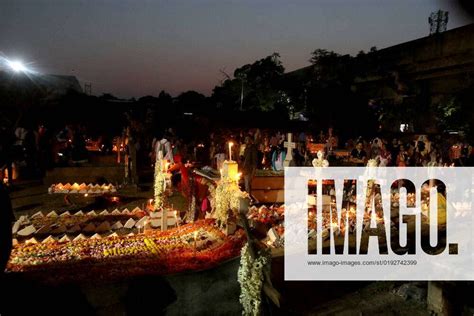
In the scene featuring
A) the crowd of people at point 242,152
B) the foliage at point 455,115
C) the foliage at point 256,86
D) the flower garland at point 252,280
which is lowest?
the flower garland at point 252,280

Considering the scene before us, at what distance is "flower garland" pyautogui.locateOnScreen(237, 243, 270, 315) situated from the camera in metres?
4.43

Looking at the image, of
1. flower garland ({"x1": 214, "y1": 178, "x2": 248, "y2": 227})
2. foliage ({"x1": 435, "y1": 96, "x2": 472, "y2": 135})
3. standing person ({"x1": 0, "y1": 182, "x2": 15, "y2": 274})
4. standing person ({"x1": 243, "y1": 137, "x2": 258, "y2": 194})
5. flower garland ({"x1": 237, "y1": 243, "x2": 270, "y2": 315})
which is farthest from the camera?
foliage ({"x1": 435, "y1": 96, "x2": 472, "y2": 135})

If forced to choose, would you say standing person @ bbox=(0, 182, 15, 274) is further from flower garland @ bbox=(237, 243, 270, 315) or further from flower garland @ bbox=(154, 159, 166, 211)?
flower garland @ bbox=(154, 159, 166, 211)

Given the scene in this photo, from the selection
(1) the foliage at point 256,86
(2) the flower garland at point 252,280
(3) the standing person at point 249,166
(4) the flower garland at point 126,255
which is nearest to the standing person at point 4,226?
(4) the flower garland at point 126,255

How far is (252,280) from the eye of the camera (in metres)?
4.48

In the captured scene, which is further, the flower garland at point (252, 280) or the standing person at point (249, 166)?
the standing person at point (249, 166)

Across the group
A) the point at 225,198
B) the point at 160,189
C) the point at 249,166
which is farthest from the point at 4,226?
the point at 249,166

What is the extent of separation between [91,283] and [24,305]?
79 cm

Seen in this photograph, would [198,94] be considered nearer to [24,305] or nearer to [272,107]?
[272,107]

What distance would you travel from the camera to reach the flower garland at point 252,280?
4.43 m

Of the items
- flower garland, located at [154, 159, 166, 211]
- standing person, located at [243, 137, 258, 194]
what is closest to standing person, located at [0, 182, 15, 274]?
flower garland, located at [154, 159, 166, 211]

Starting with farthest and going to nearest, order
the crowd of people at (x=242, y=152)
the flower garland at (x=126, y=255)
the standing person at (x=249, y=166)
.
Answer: the crowd of people at (x=242, y=152) < the standing person at (x=249, y=166) < the flower garland at (x=126, y=255)

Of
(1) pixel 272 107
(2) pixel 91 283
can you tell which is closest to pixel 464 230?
(2) pixel 91 283

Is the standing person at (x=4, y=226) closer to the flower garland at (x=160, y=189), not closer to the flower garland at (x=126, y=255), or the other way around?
the flower garland at (x=126, y=255)
